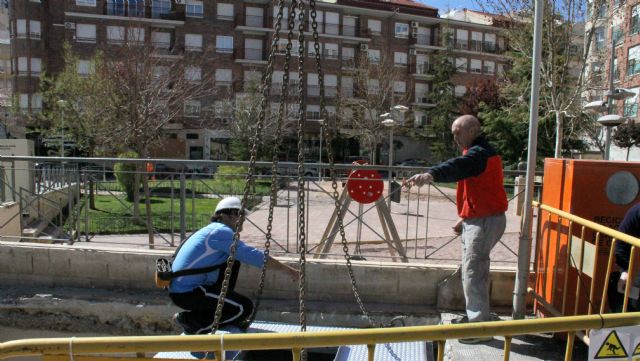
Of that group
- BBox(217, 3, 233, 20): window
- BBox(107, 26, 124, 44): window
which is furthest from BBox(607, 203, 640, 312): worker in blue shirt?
BBox(217, 3, 233, 20): window

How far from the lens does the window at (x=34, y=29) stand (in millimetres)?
42594

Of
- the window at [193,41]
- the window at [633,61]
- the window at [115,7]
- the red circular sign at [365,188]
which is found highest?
the window at [115,7]

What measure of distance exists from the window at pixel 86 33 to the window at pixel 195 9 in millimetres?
7987

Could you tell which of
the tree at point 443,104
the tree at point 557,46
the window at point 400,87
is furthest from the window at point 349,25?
the tree at point 557,46

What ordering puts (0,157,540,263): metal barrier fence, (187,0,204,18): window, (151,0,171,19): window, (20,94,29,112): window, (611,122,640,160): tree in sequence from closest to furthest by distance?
(0,157,540,263): metal barrier fence < (611,122,640,160): tree < (20,94,29,112): window < (151,0,171,19): window < (187,0,204,18): window

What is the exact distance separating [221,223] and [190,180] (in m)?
2.79

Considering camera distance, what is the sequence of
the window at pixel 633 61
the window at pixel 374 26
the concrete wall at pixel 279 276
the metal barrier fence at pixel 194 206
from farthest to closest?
the window at pixel 374 26, the window at pixel 633 61, the metal barrier fence at pixel 194 206, the concrete wall at pixel 279 276

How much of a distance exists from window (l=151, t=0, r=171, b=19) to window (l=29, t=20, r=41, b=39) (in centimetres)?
932

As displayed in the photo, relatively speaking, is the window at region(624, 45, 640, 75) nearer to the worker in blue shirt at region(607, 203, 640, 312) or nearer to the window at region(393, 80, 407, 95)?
the window at region(393, 80, 407, 95)

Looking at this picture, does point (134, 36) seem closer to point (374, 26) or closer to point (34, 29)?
point (34, 29)

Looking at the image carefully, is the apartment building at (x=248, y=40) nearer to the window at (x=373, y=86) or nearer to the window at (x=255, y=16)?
the window at (x=255, y=16)

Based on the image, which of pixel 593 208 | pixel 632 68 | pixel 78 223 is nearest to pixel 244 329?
A: pixel 593 208

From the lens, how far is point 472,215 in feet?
13.6

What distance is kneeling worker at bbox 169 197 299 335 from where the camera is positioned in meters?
4.02
